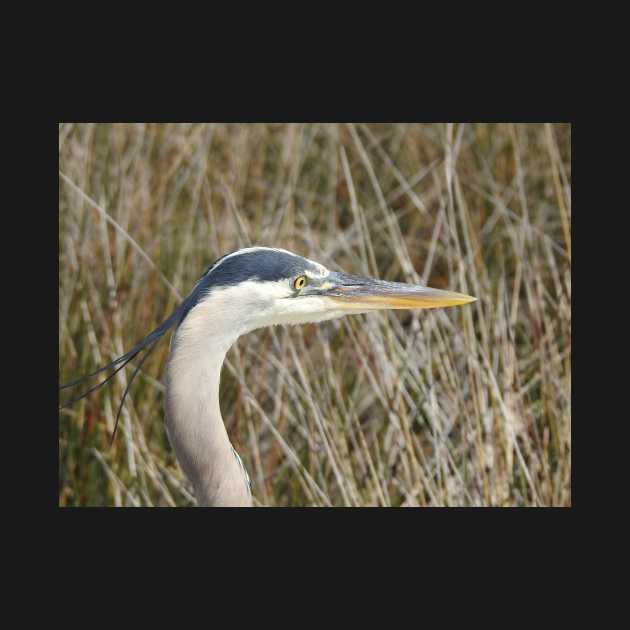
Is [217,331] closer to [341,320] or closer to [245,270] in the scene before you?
[245,270]

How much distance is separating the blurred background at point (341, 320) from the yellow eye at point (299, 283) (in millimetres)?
444

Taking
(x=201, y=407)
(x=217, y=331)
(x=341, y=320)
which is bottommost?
(x=201, y=407)

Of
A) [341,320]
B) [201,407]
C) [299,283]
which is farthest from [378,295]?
[341,320]

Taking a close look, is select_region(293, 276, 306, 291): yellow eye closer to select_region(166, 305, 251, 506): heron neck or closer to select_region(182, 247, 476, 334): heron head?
select_region(182, 247, 476, 334): heron head

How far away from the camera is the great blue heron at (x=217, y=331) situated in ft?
6.37

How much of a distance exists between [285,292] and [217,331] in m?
0.18

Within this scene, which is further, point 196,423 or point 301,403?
point 301,403

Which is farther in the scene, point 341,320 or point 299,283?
point 341,320

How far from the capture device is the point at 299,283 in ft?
6.81

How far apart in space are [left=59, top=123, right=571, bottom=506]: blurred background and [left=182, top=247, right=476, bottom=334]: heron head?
14.9 inches

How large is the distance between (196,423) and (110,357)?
894 millimetres
